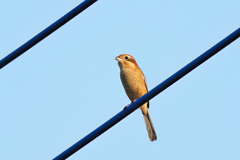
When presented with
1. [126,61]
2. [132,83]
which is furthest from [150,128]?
[126,61]

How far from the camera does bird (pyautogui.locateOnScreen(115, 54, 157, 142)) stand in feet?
25.9

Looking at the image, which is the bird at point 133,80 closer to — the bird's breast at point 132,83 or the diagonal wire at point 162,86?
the bird's breast at point 132,83

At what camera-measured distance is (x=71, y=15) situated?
414 centimetres

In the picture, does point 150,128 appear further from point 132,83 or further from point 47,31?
point 47,31

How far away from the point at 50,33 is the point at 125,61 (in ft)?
13.3

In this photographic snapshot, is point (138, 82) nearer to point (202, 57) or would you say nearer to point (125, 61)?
point (125, 61)

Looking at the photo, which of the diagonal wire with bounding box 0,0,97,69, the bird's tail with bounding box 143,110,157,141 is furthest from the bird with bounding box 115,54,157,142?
the diagonal wire with bounding box 0,0,97,69

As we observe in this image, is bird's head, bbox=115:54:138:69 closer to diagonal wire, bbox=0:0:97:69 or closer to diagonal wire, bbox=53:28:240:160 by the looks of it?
diagonal wire, bbox=0:0:97:69

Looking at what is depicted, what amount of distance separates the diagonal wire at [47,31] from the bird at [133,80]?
3.83m

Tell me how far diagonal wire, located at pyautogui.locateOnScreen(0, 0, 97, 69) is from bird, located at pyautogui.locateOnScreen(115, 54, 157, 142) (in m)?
3.83

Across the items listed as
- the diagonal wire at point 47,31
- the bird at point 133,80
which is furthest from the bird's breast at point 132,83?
the diagonal wire at point 47,31

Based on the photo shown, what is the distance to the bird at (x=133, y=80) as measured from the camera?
790cm

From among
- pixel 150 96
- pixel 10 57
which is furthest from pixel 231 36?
pixel 10 57

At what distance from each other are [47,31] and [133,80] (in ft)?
12.8
